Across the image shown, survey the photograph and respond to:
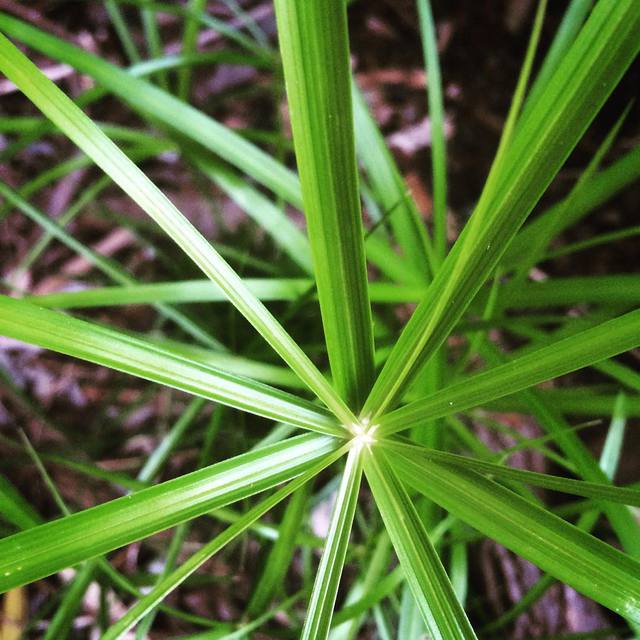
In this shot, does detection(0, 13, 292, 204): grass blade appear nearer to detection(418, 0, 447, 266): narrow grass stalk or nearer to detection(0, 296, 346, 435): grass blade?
detection(418, 0, 447, 266): narrow grass stalk

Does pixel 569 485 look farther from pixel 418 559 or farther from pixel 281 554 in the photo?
pixel 281 554

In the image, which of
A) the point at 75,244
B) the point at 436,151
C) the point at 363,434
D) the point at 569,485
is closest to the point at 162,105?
the point at 75,244

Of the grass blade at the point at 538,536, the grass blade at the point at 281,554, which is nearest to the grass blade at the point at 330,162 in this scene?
the grass blade at the point at 538,536

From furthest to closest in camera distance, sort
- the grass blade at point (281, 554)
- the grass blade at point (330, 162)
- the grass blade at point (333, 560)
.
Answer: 1. the grass blade at point (281, 554)
2. the grass blade at point (333, 560)
3. the grass blade at point (330, 162)

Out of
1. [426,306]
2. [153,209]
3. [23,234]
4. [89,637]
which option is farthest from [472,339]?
[23,234]

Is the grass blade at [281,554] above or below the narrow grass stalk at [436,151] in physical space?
below

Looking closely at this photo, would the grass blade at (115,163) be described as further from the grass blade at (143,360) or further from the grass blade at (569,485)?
the grass blade at (569,485)

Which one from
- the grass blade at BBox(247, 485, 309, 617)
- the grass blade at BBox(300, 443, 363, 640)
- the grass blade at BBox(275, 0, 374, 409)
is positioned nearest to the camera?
the grass blade at BBox(275, 0, 374, 409)

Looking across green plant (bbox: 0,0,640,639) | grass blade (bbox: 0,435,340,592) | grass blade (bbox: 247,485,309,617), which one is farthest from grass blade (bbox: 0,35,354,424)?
grass blade (bbox: 247,485,309,617)
